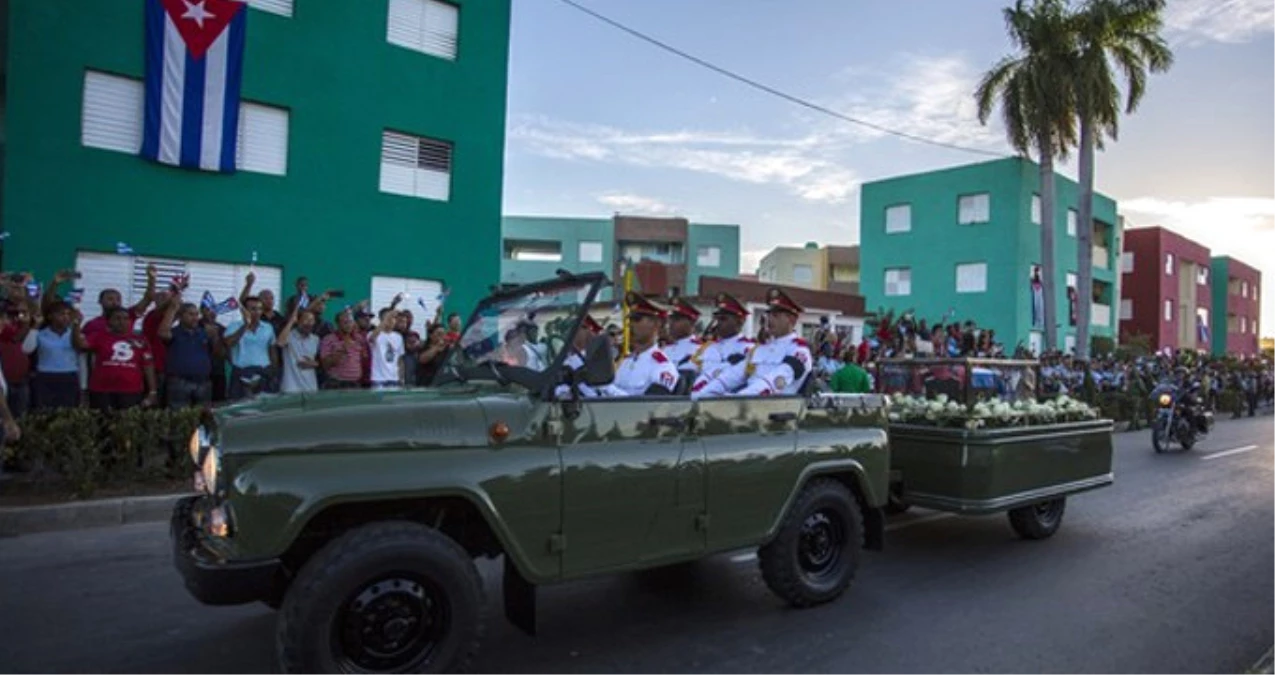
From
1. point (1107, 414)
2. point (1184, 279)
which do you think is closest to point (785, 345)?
point (1107, 414)

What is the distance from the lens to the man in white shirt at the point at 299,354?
32.7 ft

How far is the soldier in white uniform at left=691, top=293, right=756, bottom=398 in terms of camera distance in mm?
6141

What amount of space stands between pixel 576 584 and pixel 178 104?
11344 mm

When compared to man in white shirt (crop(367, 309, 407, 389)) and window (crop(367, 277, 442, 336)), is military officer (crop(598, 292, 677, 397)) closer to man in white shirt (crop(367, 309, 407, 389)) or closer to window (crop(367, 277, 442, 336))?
man in white shirt (crop(367, 309, 407, 389))

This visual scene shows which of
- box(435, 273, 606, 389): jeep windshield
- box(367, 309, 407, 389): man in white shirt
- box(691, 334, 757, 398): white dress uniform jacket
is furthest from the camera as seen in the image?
box(367, 309, 407, 389): man in white shirt

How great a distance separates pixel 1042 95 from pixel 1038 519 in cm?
2030

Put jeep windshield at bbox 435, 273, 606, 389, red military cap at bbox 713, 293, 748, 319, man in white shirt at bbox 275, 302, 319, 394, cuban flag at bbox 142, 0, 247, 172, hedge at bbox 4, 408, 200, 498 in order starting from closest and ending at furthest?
jeep windshield at bbox 435, 273, 606, 389 < red military cap at bbox 713, 293, 748, 319 < hedge at bbox 4, 408, 200, 498 < man in white shirt at bbox 275, 302, 319, 394 < cuban flag at bbox 142, 0, 247, 172

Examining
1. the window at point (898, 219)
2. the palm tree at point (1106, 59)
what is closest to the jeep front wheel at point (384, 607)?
the palm tree at point (1106, 59)

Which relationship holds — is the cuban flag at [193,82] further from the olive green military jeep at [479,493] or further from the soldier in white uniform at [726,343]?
the soldier in white uniform at [726,343]

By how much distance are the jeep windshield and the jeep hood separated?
0.49m

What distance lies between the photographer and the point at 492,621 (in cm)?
493

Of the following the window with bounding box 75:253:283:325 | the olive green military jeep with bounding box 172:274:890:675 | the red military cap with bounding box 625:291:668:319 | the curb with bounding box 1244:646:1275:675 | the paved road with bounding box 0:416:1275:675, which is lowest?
the paved road with bounding box 0:416:1275:675

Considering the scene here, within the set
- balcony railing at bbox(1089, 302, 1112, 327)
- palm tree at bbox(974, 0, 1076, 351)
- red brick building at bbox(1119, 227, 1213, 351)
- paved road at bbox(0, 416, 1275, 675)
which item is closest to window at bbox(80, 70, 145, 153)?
paved road at bbox(0, 416, 1275, 675)

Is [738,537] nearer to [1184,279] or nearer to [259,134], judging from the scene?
[259,134]
